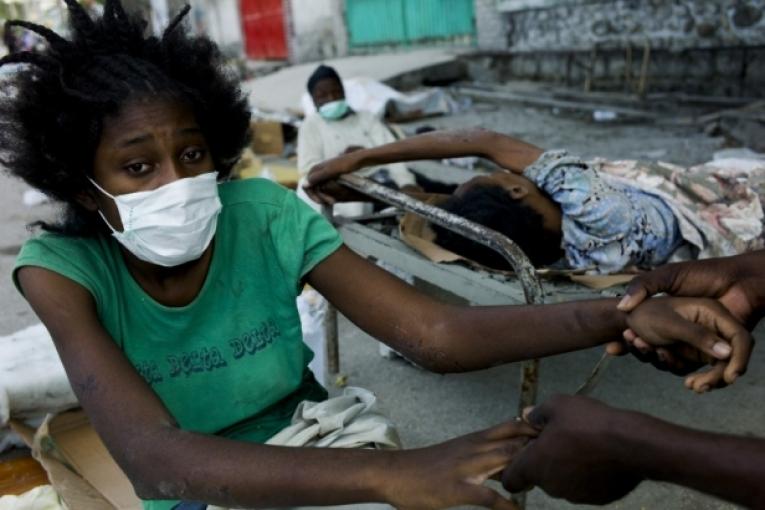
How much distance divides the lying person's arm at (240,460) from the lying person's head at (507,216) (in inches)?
59.5

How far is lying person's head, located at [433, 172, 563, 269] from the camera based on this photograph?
2670mm

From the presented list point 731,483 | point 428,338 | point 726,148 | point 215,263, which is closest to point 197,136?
point 215,263

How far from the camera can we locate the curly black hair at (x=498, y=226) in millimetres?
2664

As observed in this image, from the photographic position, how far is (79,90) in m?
1.55

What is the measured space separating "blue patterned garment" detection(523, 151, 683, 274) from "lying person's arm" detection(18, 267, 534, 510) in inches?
61.6

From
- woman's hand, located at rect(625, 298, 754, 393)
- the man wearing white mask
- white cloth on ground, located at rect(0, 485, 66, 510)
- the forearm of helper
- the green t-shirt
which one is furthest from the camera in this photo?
the man wearing white mask

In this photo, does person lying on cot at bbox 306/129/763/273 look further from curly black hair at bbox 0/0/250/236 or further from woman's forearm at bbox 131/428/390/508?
woman's forearm at bbox 131/428/390/508

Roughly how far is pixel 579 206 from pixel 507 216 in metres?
0.25

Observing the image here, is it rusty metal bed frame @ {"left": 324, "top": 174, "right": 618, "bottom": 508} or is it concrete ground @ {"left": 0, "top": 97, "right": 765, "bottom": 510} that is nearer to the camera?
rusty metal bed frame @ {"left": 324, "top": 174, "right": 618, "bottom": 508}

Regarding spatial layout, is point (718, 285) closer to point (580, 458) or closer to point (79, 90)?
point (580, 458)

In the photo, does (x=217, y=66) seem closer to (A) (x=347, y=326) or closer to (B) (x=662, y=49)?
(A) (x=347, y=326)

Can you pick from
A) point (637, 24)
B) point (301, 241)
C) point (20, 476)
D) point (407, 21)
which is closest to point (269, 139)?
point (637, 24)

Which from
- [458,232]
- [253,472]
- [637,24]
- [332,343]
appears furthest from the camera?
[637,24]

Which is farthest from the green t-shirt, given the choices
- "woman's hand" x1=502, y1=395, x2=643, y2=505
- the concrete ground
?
the concrete ground
